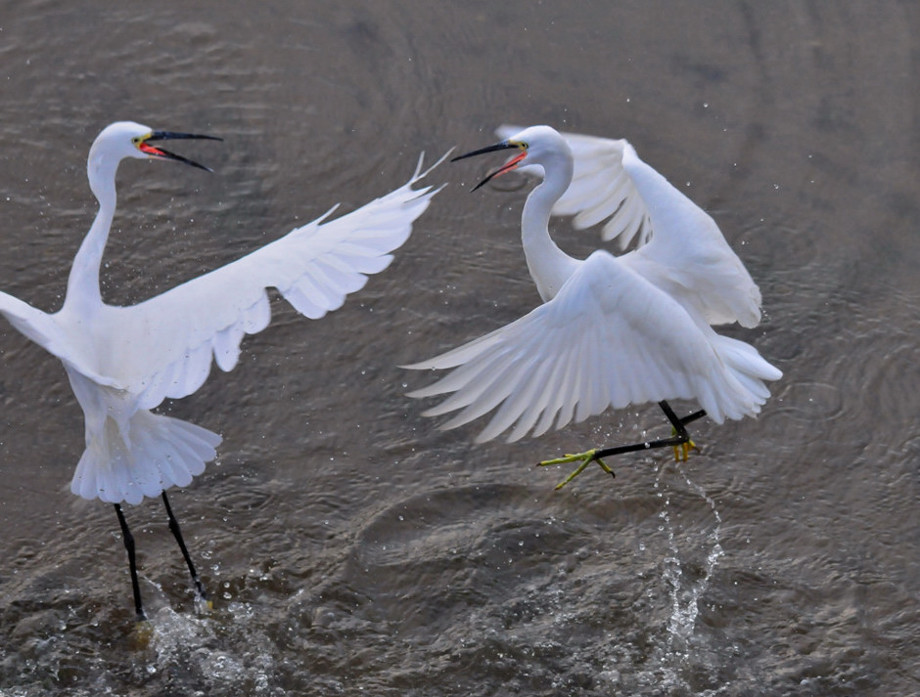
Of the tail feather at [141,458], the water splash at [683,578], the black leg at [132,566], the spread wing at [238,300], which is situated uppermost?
the spread wing at [238,300]

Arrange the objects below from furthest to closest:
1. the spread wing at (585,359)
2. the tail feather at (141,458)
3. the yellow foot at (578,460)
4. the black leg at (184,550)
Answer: the yellow foot at (578,460) < the black leg at (184,550) < the tail feather at (141,458) < the spread wing at (585,359)

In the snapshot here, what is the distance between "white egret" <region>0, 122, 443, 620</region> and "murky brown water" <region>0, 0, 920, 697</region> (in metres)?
0.80

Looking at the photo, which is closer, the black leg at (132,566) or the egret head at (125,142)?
the egret head at (125,142)

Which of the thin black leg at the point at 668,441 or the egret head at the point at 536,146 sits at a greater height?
the egret head at the point at 536,146

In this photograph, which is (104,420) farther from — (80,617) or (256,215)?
(256,215)

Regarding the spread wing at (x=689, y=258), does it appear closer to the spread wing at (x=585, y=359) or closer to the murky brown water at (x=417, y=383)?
the spread wing at (x=585, y=359)

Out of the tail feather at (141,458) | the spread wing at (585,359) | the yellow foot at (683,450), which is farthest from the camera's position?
the yellow foot at (683,450)

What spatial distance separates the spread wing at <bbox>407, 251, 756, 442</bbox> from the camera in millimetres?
4297

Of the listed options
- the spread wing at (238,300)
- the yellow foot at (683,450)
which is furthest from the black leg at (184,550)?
the yellow foot at (683,450)

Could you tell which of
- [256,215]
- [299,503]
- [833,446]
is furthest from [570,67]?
[299,503]

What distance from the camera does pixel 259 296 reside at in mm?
4379

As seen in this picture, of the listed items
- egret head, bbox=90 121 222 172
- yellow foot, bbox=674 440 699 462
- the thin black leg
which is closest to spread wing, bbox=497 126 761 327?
the thin black leg

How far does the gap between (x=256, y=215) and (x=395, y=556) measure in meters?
2.34

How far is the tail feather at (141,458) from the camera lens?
466cm
